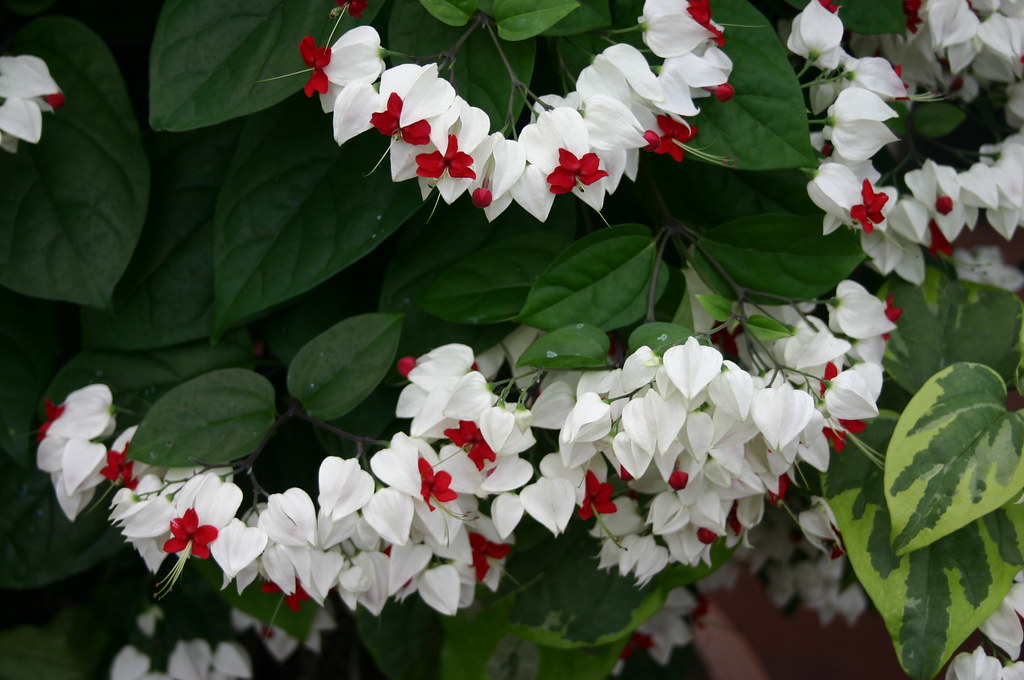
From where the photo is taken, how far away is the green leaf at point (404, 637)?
2.88ft

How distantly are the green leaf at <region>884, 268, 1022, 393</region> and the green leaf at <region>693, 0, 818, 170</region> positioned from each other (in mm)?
220

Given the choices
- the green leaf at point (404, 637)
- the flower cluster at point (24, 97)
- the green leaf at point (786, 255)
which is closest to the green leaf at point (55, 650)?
the green leaf at point (404, 637)

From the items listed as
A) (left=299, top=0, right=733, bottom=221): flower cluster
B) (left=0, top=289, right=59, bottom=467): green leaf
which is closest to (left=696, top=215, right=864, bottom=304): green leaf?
(left=299, top=0, right=733, bottom=221): flower cluster

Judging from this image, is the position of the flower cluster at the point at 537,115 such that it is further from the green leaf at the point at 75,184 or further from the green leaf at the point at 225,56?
the green leaf at the point at 75,184

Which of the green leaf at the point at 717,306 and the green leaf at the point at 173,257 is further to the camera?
the green leaf at the point at 173,257

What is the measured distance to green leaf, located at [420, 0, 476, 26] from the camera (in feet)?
1.88

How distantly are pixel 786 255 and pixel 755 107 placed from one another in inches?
4.6

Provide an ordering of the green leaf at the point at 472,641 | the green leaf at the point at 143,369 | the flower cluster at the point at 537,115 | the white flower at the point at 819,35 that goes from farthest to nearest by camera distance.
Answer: the green leaf at the point at 472,641 → the green leaf at the point at 143,369 → the white flower at the point at 819,35 → the flower cluster at the point at 537,115

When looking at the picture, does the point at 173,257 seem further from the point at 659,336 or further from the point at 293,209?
the point at 659,336

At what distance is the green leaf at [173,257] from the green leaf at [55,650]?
0.42 m

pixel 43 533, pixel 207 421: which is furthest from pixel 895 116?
pixel 43 533

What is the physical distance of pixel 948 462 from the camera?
63cm

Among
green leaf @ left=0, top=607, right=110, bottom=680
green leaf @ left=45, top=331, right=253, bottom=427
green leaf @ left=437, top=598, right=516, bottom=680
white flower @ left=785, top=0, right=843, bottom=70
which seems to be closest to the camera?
white flower @ left=785, top=0, right=843, bottom=70

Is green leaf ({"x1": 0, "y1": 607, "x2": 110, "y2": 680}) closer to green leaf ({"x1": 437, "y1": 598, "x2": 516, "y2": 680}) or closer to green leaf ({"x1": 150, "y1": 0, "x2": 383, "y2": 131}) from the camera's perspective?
green leaf ({"x1": 437, "y1": 598, "x2": 516, "y2": 680})
